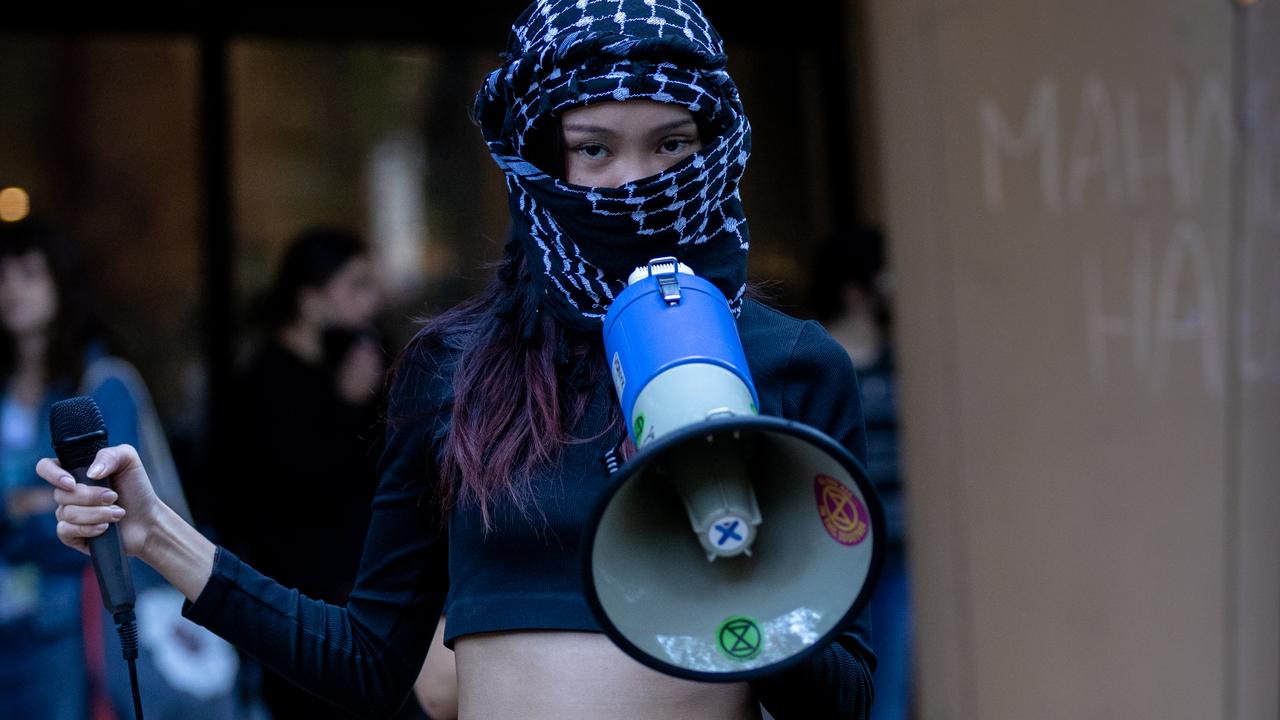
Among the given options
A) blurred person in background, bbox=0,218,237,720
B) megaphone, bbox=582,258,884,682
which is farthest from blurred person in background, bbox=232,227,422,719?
megaphone, bbox=582,258,884,682

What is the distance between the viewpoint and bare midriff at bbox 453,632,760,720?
157 cm

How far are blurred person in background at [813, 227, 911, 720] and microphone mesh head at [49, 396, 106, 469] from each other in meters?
3.32

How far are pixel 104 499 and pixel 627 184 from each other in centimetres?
65

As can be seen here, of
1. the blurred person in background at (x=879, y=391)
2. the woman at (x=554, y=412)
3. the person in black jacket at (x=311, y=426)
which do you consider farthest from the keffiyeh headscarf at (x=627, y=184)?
the blurred person in background at (x=879, y=391)

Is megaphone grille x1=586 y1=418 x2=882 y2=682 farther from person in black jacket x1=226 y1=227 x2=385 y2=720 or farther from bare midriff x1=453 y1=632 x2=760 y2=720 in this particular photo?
person in black jacket x1=226 y1=227 x2=385 y2=720

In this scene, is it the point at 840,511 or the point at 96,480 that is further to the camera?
the point at 96,480

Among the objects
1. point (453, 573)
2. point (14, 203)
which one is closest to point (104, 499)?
point (453, 573)

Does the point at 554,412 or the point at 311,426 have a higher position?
the point at 554,412

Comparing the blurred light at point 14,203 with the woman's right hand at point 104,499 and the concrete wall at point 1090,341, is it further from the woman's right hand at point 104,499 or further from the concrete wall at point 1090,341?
the woman's right hand at point 104,499

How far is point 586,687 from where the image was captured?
157 cm

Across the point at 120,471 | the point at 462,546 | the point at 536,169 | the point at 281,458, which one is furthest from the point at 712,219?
the point at 281,458

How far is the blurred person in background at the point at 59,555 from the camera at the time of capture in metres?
3.70

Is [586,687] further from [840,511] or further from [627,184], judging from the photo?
[627,184]

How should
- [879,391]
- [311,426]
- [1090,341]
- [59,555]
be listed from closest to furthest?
[59,555], [311,426], [1090,341], [879,391]
